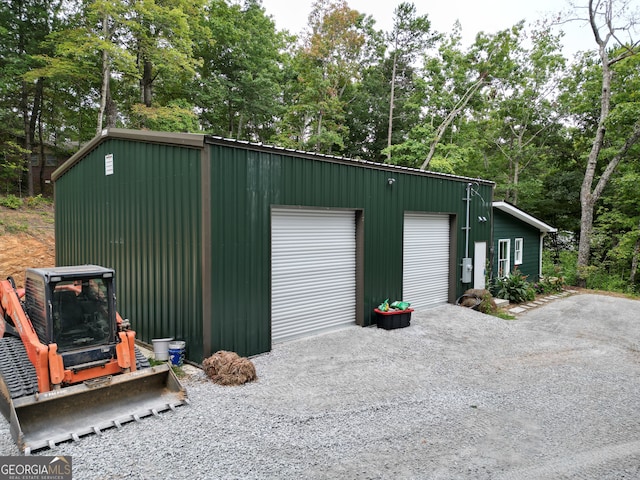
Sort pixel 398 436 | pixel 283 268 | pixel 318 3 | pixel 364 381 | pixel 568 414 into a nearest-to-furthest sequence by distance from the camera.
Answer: pixel 398 436 → pixel 568 414 → pixel 364 381 → pixel 283 268 → pixel 318 3

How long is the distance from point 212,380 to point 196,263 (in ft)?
5.72

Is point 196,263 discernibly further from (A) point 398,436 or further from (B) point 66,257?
(B) point 66,257

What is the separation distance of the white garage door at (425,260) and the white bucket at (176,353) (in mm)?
5584

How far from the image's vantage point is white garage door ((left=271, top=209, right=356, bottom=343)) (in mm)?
6910

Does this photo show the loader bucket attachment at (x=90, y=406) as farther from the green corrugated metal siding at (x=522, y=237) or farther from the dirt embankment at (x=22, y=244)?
the green corrugated metal siding at (x=522, y=237)

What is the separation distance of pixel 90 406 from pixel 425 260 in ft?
26.6

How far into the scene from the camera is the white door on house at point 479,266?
37.1 feet

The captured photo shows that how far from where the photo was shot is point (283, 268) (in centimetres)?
696

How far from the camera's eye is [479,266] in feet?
37.5

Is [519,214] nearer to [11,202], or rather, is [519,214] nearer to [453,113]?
[453,113]

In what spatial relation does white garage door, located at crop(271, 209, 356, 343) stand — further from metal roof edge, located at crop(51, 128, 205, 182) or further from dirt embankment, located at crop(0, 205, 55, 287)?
dirt embankment, located at crop(0, 205, 55, 287)

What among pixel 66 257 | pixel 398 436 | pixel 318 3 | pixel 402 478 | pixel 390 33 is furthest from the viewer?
pixel 390 33

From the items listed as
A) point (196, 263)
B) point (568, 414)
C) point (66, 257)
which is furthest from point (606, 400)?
point (66, 257)

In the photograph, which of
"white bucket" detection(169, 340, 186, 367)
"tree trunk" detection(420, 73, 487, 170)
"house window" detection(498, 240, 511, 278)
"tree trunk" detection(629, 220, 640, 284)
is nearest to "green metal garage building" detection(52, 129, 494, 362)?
"white bucket" detection(169, 340, 186, 367)
